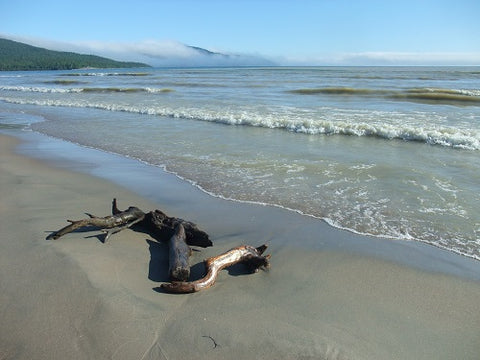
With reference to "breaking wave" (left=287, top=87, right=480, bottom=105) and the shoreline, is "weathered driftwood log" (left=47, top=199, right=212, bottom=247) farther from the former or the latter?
"breaking wave" (left=287, top=87, right=480, bottom=105)

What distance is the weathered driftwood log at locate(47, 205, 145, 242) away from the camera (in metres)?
4.46

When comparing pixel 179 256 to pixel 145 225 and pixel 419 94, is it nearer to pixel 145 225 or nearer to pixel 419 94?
pixel 145 225

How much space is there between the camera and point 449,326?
123 inches

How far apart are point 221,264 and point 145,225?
1.55 meters

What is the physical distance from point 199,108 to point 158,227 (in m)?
13.4

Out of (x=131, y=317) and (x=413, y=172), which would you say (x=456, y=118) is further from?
(x=131, y=317)

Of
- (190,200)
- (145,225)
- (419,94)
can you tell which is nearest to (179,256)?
(145,225)

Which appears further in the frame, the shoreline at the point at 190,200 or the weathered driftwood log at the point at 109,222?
the weathered driftwood log at the point at 109,222

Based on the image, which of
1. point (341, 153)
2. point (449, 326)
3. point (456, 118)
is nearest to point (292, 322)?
point (449, 326)

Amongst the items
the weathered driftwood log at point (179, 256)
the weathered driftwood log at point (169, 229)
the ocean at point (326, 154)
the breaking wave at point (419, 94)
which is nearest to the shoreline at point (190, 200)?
the ocean at point (326, 154)

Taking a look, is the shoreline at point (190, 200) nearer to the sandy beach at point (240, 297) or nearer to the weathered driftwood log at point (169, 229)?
the sandy beach at point (240, 297)

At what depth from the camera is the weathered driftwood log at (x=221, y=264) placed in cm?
343

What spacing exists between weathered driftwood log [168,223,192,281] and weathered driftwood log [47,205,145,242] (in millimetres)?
727

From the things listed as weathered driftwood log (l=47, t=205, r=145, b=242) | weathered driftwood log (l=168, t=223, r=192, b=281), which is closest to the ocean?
weathered driftwood log (l=47, t=205, r=145, b=242)
